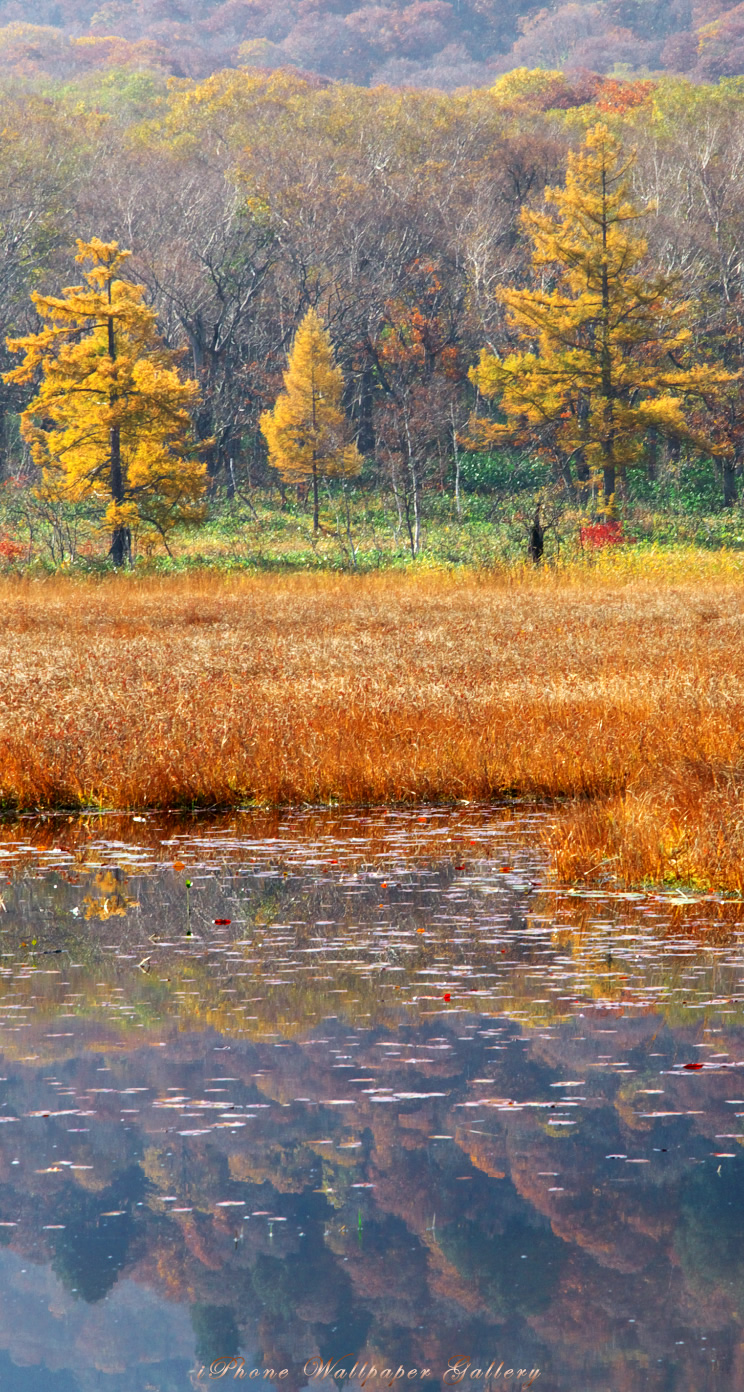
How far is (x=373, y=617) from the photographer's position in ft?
73.0

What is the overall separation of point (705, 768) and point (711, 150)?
5682 cm

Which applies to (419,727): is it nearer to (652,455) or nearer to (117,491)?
(117,491)

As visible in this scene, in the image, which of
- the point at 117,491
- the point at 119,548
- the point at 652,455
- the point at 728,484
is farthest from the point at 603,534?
the point at 652,455

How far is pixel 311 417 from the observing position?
50250 millimetres

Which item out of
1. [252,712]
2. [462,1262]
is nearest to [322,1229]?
[462,1262]

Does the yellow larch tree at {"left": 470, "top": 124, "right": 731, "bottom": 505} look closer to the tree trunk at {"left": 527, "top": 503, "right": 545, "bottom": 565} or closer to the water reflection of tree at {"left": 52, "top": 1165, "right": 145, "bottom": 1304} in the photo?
the tree trunk at {"left": 527, "top": 503, "right": 545, "bottom": 565}

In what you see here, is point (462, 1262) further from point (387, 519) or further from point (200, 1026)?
point (387, 519)

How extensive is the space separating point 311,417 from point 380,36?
88286 millimetres

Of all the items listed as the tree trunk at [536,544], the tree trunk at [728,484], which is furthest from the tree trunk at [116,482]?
the tree trunk at [728,484]

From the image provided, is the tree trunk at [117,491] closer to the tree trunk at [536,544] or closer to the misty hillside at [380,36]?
the tree trunk at [536,544]

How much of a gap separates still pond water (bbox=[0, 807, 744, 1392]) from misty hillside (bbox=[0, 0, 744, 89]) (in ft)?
328

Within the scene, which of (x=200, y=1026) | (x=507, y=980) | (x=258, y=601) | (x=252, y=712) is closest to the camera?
(x=200, y=1026)

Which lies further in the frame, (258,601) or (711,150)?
(711,150)

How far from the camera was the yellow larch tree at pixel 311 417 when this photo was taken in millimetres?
49500
